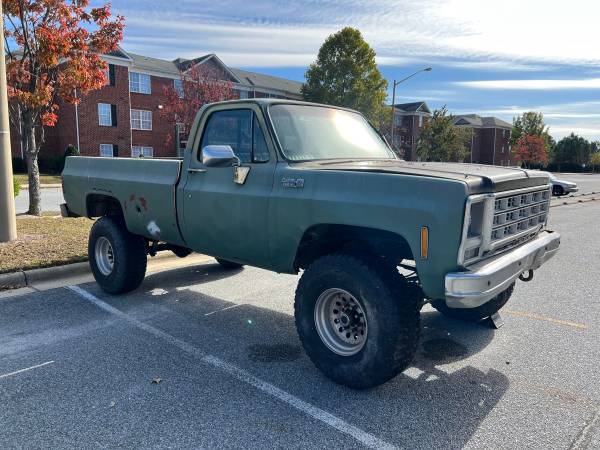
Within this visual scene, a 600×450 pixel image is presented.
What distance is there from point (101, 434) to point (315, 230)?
77.5 inches

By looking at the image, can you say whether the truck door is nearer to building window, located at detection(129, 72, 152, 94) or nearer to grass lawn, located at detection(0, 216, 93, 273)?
grass lawn, located at detection(0, 216, 93, 273)

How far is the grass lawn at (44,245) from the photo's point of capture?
659 cm

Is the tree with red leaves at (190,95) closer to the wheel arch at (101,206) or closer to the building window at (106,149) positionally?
the building window at (106,149)

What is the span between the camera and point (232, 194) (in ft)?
14.0

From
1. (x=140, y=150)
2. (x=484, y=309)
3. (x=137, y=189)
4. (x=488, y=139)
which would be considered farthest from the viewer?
(x=488, y=139)

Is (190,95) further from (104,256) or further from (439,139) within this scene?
(104,256)

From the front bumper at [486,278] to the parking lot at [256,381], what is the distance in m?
0.81

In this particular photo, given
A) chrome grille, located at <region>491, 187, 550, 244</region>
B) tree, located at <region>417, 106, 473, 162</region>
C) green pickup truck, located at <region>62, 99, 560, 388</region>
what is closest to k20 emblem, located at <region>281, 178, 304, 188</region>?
green pickup truck, located at <region>62, 99, 560, 388</region>

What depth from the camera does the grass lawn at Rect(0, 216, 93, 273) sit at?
6594 mm

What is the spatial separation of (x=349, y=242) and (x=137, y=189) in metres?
2.62

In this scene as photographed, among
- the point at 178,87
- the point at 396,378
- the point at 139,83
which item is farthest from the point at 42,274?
the point at 139,83

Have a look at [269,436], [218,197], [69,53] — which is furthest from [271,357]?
[69,53]

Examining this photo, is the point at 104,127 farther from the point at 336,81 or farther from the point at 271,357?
the point at 271,357

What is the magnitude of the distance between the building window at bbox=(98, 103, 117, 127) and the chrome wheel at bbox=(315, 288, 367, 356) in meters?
35.0
